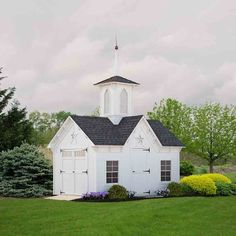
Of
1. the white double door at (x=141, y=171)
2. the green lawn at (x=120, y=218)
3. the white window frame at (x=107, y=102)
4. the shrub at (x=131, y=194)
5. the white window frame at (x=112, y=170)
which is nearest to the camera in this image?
the green lawn at (x=120, y=218)

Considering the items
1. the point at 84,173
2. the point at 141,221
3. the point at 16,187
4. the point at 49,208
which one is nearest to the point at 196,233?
the point at 141,221

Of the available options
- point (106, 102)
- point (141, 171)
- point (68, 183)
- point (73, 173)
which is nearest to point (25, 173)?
point (68, 183)

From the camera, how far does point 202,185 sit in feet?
90.7

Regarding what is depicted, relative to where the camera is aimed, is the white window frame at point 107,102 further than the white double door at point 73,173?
Yes

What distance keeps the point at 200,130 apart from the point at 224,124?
6.97 feet

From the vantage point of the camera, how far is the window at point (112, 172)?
1056 inches

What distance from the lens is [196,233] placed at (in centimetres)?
1694

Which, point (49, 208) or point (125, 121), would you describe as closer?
point (49, 208)

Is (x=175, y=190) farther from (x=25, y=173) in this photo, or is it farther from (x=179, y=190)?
(x=25, y=173)

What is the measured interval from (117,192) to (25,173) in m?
6.66

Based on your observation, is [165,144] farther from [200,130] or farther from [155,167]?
[200,130]

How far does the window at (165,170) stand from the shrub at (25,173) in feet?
21.9

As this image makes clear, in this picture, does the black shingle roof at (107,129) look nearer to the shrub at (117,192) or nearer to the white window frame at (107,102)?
the white window frame at (107,102)

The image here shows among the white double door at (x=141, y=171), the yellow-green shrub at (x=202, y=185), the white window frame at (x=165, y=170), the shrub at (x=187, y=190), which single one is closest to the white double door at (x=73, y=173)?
the white double door at (x=141, y=171)
